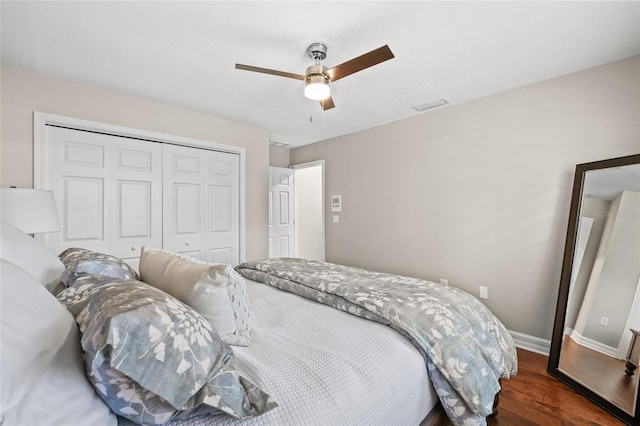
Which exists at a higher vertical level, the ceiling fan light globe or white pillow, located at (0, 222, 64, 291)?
the ceiling fan light globe

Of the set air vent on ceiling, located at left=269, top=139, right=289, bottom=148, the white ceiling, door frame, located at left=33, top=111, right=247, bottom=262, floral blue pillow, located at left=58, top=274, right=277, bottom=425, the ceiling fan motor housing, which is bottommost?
floral blue pillow, located at left=58, top=274, right=277, bottom=425

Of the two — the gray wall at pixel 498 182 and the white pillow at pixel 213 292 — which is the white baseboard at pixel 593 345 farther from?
the white pillow at pixel 213 292

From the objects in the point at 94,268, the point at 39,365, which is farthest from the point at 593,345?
the point at 94,268

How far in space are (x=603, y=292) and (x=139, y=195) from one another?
403cm

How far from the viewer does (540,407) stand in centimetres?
180

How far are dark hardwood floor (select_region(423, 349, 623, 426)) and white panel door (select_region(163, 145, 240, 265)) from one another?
9.55ft

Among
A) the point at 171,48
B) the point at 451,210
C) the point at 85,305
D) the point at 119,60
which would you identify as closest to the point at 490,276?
the point at 451,210

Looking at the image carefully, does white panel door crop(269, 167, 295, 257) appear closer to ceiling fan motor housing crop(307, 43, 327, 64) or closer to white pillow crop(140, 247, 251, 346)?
ceiling fan motor housing crop(307, 43, 327, 64)

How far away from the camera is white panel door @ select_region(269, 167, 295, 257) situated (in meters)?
4.64

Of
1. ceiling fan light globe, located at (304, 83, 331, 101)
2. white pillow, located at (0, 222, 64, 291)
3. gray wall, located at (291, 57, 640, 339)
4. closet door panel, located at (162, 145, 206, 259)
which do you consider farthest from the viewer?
closet door panel, located at (162, 145, 206, 259)

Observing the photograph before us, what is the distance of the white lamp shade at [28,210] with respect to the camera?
6.11 feet

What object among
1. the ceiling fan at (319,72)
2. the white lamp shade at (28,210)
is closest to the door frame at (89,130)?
the white lamp shade at (28,210)

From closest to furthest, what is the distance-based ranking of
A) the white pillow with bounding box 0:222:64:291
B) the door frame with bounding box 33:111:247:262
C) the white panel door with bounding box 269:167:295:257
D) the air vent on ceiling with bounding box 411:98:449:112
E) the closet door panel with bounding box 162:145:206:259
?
the white pillow with bounding box 0:222:64:291 → the door frame with bounding box 33:111:247:262 → the air vent on ceiling with bounding box 411:98:449:112 → the closet door panel with bounding box 162:145:206:259 → the white panel door with bounding box 269:167:295:257

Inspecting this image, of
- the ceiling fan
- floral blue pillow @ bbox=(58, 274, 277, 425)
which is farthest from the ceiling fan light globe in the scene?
floral blue pillow @ bbox=(58, 274, 277, 425)
